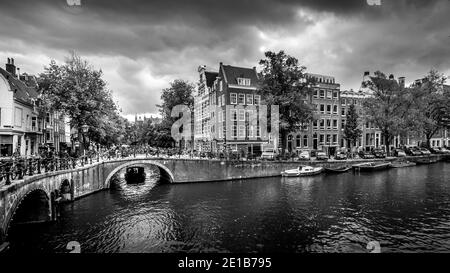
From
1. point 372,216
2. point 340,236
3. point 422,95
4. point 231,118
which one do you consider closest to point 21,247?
point 340,236

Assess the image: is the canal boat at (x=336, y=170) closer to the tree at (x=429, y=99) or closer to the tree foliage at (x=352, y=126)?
the tree foliage at (x=352, y=126)

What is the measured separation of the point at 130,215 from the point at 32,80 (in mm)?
37103

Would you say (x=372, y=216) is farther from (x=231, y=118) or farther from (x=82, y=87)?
(x=82, y=87)

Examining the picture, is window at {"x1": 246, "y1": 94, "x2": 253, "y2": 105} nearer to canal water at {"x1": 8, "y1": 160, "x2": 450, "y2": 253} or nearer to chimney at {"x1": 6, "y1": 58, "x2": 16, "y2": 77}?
canal water at {"x1": 8, "y1": 160, "x2": 450, "y2": 253}

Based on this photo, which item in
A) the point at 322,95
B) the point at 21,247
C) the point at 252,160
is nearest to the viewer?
the point at 21,247

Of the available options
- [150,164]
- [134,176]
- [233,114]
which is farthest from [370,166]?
[134,176]

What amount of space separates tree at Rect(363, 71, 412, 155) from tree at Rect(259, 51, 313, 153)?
18376 mm

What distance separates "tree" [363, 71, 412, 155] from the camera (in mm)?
46581

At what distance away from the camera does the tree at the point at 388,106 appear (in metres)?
46.6

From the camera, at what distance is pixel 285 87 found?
125 feet

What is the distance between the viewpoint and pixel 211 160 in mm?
33219

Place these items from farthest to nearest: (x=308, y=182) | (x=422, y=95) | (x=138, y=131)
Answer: (x=138, y=131) → (x=422, y=95) → (x=308, y=182)

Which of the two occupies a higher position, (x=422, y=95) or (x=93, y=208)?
(x=422, y=95)

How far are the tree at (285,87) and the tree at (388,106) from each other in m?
18.4
